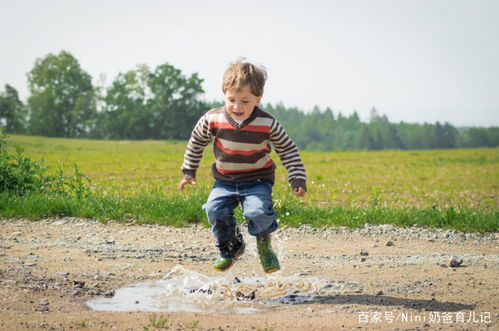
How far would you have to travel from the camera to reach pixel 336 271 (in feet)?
20.0

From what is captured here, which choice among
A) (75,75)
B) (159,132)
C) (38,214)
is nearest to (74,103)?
(75,75)

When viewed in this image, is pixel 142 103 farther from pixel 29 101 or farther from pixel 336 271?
pixel 336 271

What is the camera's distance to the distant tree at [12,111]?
55.3 metres

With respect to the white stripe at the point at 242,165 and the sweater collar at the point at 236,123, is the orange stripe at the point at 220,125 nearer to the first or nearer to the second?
the sweater collar at the point at 236,123

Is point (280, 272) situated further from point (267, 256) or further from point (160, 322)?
point (160, 322)

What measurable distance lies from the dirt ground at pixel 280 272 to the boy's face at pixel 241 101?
162 cm

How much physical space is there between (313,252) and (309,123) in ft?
384

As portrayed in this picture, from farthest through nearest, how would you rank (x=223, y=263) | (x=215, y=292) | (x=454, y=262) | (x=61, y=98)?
(x=61, y=98), (x=454, y=262), (x=223, y=263), (x=215, y=292)

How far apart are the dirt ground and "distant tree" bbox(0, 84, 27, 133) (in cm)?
5026

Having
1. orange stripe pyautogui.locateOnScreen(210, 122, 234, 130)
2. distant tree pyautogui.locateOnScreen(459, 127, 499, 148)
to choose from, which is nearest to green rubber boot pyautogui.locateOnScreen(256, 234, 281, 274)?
orange stripe pyautogui.locateOnScreen(210, 122, 234, 130)

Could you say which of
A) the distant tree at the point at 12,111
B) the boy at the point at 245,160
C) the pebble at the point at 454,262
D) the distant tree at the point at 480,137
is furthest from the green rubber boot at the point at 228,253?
the distant tree at the point at 480,137

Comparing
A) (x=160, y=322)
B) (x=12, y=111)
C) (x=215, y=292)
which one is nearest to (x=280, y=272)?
(x=215, y=292)

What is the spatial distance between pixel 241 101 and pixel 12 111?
57.2 m

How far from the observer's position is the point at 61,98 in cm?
6500
